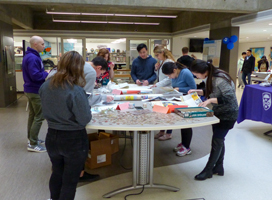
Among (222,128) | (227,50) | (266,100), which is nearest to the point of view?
(222,128)

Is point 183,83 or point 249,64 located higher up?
point 249,64

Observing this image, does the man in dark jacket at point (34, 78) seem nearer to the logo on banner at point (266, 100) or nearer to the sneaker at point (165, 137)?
the sneaker at point (165, 137)

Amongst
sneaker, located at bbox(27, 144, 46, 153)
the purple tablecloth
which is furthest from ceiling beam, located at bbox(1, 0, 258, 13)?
sneaker, located at bbox(27, 144, 46, 153)

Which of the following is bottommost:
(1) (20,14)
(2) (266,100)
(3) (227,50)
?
(2) (266,100)

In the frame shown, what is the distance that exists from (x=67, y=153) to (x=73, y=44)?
898 cm

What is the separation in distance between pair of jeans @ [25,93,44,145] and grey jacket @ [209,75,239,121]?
2307 millimetres

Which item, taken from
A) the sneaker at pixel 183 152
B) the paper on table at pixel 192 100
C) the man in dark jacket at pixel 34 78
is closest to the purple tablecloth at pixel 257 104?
the sneaker at pixel 183 152

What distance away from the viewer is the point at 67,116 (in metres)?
1.69

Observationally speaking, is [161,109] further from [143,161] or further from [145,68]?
[145,68]

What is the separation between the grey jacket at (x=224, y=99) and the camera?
2.37m

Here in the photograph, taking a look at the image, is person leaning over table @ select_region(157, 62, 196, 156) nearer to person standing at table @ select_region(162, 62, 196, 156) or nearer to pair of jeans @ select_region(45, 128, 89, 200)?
person standing at table @ select_region(162, 62, 196, 156)

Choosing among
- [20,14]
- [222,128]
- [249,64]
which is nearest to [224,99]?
[222,128]

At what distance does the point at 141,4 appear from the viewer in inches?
209

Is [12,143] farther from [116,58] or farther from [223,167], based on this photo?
[116,58]
